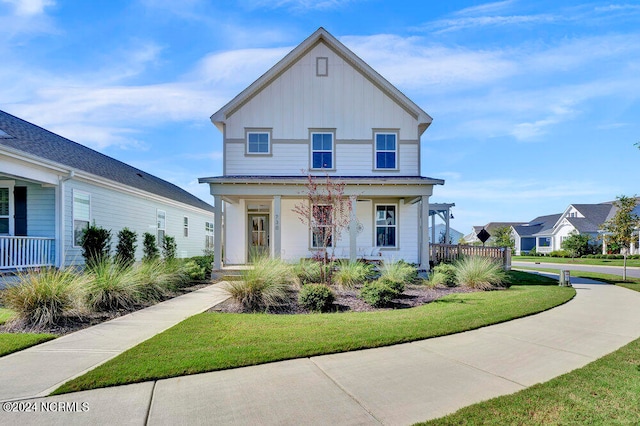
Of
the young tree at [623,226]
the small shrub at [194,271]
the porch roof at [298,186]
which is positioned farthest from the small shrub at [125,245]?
the young tree at [623,226]

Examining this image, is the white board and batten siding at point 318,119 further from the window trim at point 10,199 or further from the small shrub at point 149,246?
the window trim at point 10,199

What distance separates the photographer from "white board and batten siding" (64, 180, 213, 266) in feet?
43.5

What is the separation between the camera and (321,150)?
1603cm

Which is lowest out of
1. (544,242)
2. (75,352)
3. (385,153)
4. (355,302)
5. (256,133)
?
(544,242)

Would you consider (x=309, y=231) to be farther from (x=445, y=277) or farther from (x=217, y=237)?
(x=445, y=277)

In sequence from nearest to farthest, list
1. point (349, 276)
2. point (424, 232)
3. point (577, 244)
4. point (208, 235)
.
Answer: point (349, 276)
point (424, 232)
point (208, 235)
point (577, 244)

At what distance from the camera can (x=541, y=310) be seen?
8336mm

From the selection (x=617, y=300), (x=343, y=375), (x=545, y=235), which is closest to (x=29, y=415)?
(x=343, y=375)

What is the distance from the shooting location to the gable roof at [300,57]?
15.7 m

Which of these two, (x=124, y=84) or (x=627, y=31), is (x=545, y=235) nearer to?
(x=627, y=31)

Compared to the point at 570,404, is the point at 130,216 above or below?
above

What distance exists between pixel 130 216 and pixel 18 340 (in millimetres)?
12107

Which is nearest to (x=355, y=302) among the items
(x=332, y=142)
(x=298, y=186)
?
(x=298, y=186)

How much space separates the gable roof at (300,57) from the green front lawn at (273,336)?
9953 mm
